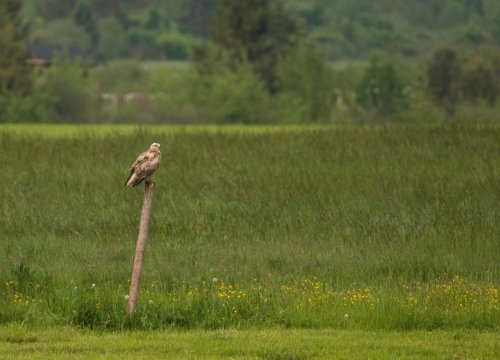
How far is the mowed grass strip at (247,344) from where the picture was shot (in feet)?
38.5

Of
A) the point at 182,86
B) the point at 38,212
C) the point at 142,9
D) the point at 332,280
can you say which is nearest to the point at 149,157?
the point at 332,280

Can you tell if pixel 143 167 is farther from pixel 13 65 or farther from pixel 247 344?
pixel 13 65

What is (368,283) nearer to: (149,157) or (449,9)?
(149,157)

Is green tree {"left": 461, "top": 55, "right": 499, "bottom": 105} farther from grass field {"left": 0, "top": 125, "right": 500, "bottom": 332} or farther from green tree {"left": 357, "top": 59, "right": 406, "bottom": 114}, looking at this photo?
grass field {"left": 0, "top": 125, "right": 500, "bottom": 332}

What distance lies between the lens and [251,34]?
266 feet

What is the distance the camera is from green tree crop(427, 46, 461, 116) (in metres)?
83.2

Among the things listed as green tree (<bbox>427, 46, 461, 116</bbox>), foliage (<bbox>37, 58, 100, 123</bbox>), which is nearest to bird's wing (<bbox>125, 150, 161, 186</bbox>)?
foliage (<bbox>37, 58, 100, 123</bbox>)

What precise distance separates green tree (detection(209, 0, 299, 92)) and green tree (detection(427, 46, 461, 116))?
8.78m

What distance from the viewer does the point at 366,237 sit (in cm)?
1827

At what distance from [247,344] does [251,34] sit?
6962cm

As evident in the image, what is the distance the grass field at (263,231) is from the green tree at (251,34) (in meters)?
50.1

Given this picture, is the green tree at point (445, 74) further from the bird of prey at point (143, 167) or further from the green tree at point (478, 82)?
the bird of prey at point (143, 167)

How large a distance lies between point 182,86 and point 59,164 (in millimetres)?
49399

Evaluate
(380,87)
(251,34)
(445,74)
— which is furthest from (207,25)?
(380,87)
